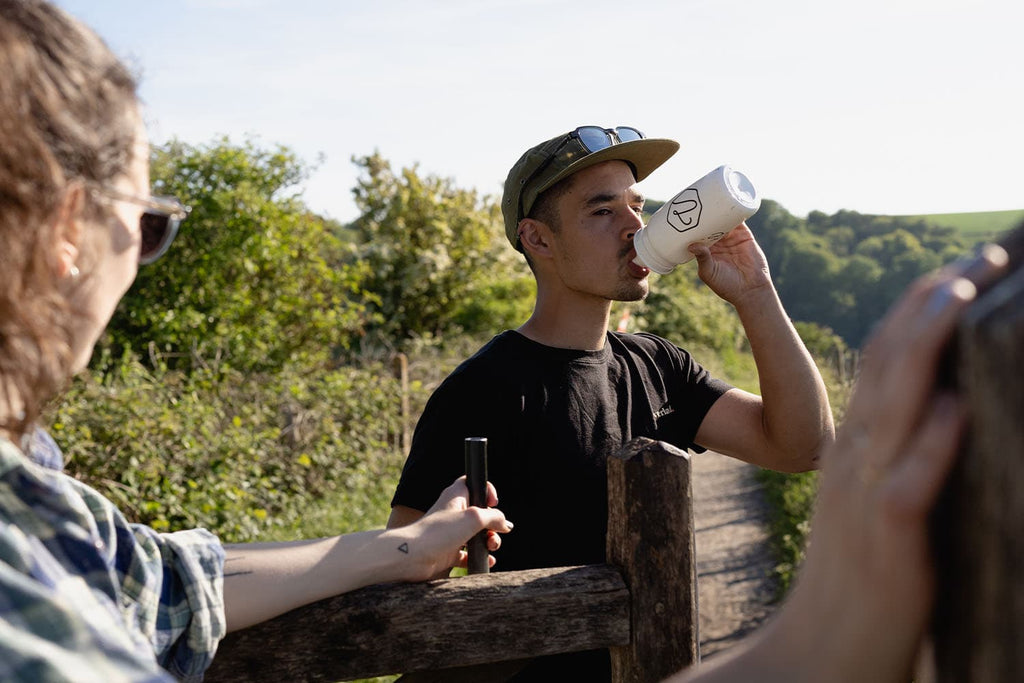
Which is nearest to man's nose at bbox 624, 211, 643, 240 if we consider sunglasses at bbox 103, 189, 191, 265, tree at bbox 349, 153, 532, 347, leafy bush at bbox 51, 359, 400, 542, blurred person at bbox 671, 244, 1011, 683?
sunglasses at bbox 103, 189, 191, 265

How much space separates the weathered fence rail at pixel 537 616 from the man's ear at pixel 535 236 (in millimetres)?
1146

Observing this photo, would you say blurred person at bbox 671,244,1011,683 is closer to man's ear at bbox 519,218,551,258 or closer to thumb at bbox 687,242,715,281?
thumb at bbox 687,242,715,281

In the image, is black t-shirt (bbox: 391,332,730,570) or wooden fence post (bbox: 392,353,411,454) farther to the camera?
wooden fence post (bbox: 392,353,411,454)

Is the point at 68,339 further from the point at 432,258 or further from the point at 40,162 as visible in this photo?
the point at 432,258

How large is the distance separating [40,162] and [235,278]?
309 inches

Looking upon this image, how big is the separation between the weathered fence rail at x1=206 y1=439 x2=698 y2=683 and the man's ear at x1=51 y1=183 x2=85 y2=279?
67cm

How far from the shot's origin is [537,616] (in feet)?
5.22

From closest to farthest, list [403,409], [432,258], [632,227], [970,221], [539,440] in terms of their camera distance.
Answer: [539,440] < [632,227] < [403,409] < [432,258] < [970,221]

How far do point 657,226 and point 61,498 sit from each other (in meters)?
1.77

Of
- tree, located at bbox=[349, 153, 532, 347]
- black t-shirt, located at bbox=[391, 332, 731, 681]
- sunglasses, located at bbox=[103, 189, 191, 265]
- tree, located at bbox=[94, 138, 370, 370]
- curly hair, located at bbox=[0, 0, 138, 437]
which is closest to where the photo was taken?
curly hair, located at bbox=[0, 0, 138, 437]

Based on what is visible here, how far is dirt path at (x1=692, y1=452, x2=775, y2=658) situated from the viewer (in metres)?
5.94

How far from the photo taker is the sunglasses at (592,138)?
2.68m

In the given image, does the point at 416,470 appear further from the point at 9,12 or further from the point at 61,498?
the point at 9,12

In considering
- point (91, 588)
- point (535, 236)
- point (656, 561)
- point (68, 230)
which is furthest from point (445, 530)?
point (535, 236)
